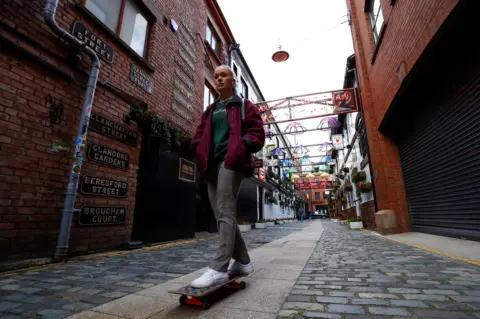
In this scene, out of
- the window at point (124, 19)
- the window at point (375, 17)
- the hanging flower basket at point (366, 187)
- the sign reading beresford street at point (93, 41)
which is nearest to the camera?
the sign reading beresford street at point (93, 41)

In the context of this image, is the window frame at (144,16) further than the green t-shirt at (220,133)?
Yes

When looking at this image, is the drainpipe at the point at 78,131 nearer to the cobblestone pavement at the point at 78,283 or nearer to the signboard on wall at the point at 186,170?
the cobblestone pavement at the point at 78,283

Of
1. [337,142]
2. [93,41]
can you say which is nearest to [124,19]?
[93,41]

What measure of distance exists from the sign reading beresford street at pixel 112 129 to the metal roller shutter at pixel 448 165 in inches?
251

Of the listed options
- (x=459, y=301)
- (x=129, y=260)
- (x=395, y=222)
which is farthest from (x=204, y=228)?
(x=459, y=301)

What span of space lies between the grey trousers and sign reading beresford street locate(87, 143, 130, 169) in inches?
128

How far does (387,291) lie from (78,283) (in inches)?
114

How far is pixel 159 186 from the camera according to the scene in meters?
6.09

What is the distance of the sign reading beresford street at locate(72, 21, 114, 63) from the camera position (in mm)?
4352

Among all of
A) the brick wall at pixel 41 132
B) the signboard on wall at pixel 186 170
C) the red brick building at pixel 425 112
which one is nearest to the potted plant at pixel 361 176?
the red brick building at pixel 425 112

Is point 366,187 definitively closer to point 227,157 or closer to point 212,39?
point 227,157

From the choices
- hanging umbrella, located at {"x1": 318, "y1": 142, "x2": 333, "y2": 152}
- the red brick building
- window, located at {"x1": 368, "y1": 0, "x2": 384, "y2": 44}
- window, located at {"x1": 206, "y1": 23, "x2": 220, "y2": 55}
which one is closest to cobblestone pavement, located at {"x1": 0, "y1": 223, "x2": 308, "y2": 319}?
the red brick building

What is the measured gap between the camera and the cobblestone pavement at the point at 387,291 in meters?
1.55

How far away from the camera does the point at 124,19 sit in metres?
5.85
